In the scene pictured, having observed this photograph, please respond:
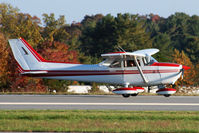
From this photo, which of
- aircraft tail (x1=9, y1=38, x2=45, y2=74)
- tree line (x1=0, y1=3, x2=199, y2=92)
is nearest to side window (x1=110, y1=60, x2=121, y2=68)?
aircraft tail (x1=9, y1=38, x2=45, y2=74)

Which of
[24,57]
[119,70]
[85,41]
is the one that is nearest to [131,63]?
[119,70]

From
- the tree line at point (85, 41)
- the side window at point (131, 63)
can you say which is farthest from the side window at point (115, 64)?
the tree line at point (85, 41)

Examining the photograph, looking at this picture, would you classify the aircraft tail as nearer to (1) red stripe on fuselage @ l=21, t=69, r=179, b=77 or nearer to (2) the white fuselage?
(2) the white fuselage

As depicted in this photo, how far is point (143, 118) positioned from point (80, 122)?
2.07 metres

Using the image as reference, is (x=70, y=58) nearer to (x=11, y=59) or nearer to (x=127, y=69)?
(x=11, y=59)

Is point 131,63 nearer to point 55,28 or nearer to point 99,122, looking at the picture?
point 99,122

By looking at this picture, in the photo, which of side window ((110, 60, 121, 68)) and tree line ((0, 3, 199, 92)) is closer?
side window ((110, 60, 121, 68))

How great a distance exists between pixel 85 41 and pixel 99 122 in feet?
173

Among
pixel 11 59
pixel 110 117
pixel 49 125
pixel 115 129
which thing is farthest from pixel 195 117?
pixel 11 59

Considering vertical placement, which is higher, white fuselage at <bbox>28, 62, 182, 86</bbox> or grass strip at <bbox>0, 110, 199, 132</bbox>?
white fuselage at <bbox>28, 62, 182, 86</bbox>

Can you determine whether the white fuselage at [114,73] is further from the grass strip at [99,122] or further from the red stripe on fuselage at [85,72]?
the grass strip at [99,122]

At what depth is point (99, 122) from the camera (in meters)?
11.0

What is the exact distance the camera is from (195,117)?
11.9 meters

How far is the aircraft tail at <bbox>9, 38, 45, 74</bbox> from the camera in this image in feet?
70.3
